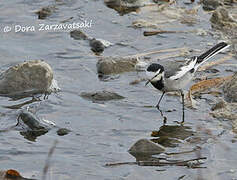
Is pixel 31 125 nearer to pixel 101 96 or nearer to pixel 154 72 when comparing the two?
pixel 101 96

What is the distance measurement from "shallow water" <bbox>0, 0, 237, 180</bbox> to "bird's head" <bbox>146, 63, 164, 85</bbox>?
0.41m

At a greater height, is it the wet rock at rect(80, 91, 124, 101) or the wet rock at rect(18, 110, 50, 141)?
the wet rock at rect(18, 110, 50, 141)

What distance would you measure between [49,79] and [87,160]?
210 centimetres

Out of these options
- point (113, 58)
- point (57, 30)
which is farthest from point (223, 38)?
point (57, 30)

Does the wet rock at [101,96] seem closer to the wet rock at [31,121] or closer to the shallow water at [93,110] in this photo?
the shallow water at [93,110]

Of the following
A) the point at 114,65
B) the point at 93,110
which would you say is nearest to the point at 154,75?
the point at 93,110

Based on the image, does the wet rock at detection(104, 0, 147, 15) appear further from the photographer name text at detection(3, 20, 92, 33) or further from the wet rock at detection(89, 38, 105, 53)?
the wet rock at detection(89, 38, 105, 53)

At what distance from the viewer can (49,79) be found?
816 cm

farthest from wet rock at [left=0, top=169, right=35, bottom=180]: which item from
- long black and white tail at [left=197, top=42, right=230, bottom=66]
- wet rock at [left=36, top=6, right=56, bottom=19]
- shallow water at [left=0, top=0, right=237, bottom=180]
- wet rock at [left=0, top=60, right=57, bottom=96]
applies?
wet rock at [left=36, top=6, right=56, bottom=19]

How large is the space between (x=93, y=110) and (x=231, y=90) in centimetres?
189

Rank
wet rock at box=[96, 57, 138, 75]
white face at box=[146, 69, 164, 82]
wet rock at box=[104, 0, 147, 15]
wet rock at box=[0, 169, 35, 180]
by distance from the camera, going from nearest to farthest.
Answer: wet rock at box=[0, 169, 35, 180]
white face at box=[146, 69, 164, 82]
wet rock at box=[96, 57, 138, 75]
wet rock at box=[104, 0, 147, 15]

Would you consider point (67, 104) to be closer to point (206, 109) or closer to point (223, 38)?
point (206, 109)

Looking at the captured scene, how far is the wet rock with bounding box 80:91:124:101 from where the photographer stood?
8070 millimetres

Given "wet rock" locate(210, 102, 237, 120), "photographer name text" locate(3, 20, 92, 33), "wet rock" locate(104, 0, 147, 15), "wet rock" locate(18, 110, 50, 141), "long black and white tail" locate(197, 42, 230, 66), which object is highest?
"long black and white tail" locate(197, 42, 230, 66)
